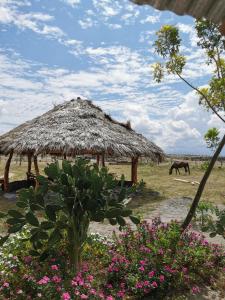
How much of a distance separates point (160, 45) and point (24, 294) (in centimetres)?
983

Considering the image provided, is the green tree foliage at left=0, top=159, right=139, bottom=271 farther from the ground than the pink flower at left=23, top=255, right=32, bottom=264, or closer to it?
farther from the ground

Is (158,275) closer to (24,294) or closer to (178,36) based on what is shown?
(24,294)

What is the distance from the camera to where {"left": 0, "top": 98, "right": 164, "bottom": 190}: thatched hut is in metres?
14.7

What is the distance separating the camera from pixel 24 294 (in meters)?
4.27

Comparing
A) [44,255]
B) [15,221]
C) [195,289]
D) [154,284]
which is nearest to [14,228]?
[15,221]

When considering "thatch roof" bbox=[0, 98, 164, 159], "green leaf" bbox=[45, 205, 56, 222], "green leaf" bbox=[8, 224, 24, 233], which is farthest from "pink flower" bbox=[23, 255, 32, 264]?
"thatch roof" bbox=[0, 98, 164, 159]

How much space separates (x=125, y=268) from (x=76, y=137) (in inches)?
403

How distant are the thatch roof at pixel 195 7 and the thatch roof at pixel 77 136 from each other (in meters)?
12.6

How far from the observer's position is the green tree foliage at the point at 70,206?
4641 mm

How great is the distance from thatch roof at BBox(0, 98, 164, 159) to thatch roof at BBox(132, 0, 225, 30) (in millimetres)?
12635

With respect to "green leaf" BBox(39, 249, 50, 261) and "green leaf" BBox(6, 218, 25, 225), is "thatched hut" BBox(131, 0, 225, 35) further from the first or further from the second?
"green leaf" BBox(39, 249, 50, 261)

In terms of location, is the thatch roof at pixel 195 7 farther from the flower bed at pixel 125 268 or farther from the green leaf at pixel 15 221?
the green leaf at pixel 15 221

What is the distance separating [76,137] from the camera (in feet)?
49.4

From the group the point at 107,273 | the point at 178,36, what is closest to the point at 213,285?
the point at 107,273
